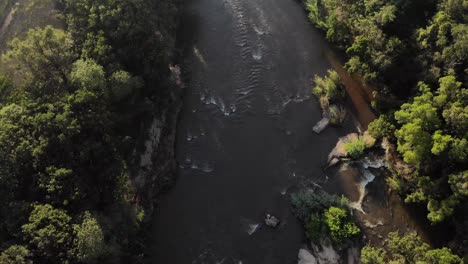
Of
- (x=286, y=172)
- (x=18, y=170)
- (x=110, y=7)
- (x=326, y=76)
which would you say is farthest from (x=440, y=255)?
(x=110, y=7)

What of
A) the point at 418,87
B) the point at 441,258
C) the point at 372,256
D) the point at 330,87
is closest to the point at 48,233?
the point at 372,256

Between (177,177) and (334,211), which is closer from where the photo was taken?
(334,211)

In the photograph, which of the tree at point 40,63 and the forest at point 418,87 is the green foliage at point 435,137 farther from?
the tree at point 40,63

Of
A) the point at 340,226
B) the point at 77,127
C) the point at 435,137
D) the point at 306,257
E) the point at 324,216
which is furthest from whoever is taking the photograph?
the point at 324,216

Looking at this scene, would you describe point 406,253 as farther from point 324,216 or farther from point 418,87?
point 418,87

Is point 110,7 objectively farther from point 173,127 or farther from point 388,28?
point 388,28

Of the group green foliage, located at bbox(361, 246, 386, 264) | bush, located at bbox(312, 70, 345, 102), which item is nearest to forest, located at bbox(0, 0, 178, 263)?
bush, located at bbox(312, 70, 345, 102)

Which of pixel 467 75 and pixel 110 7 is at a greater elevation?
pixel 110 7
